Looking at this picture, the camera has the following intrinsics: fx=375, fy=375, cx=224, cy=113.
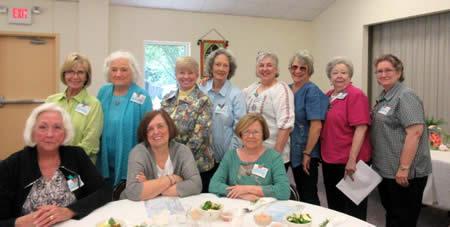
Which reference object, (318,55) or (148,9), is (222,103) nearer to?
(148,9)

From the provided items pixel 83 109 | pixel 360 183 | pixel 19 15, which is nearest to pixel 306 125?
pixel 360 183

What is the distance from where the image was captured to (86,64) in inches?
96.7

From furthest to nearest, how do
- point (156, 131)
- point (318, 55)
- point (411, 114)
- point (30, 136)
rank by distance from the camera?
point (318, 55), point (411, 114), point (156, 131), point (30, 136)

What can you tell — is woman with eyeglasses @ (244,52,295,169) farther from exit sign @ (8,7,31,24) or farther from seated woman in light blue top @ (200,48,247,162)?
exit sign @ (8,7,31,24)

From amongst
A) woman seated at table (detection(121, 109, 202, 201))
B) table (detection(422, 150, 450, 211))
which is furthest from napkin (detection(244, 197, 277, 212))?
table (detection(422, 150, 450, 211))

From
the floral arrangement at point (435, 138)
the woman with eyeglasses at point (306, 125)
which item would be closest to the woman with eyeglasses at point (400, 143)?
the woman with eyeglasses at point (306, 125)

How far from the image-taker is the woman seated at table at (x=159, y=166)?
6.59ft

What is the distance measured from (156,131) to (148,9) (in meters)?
3.87

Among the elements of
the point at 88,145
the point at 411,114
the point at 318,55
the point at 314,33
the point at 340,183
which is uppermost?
the point at 314,33

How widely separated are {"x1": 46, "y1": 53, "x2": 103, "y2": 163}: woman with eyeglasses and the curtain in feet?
13.9

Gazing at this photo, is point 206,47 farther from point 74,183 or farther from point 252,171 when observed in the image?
point 74,183

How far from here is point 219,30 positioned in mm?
6000

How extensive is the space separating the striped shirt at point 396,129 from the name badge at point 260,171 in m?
0.88

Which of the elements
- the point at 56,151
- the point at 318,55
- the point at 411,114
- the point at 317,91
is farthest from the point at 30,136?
the point at 318,55
